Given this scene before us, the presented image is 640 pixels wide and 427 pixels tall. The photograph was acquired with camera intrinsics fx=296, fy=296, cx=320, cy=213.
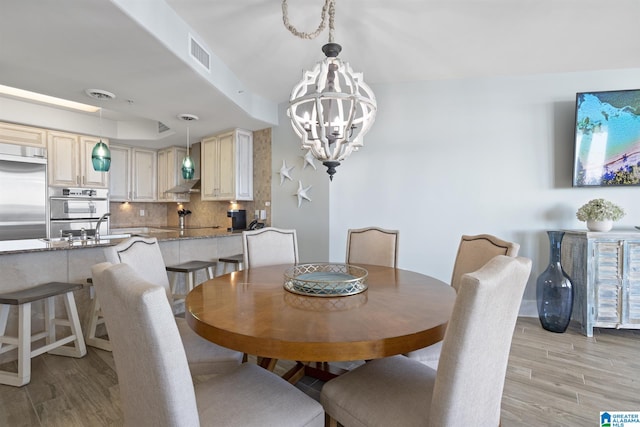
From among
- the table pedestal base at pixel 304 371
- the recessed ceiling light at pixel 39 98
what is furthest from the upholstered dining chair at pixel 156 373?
the recessed ceiling light at pixel 39 98

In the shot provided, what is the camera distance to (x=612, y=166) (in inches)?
113

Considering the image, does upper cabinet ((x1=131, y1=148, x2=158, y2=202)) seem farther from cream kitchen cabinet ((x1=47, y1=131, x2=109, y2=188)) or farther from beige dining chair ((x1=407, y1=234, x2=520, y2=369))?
beige dining chair ((x1=407, y1=234, x2=520, y2=369))

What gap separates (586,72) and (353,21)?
2.55 metres

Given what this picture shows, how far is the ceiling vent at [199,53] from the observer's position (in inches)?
90.7

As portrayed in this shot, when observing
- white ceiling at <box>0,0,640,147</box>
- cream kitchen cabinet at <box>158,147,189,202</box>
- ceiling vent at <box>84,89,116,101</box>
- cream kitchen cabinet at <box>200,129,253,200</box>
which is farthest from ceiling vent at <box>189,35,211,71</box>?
cream kitchen cabinet at <box>158,147,189,202</box>

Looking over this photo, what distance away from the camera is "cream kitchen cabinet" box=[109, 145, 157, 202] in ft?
16.3

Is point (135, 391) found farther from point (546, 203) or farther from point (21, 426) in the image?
point (546, 203)

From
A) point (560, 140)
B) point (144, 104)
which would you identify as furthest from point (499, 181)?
point (144, 104)

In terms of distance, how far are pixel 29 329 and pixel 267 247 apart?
1.59 meters

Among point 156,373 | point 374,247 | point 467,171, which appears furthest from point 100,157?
point 467,171

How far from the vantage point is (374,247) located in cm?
250

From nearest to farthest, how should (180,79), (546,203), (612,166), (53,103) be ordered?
(180,79), (612,166), (546,203), (53,103)

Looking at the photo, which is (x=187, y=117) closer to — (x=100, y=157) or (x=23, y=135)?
(x=100, y=157)

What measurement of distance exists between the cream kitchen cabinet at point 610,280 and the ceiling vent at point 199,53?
3.68 meters
